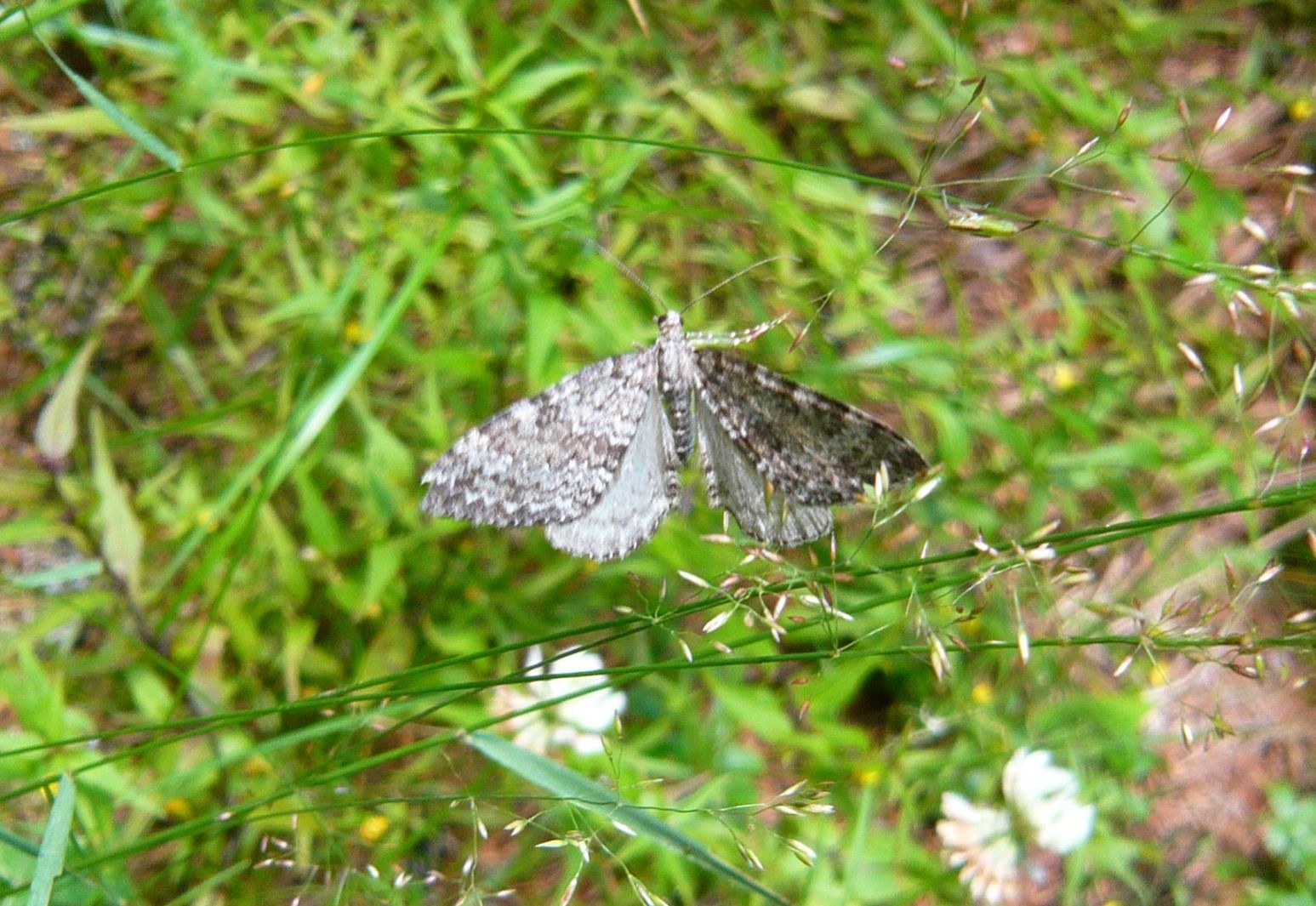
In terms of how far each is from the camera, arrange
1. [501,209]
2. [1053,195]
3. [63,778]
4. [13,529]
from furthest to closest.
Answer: [1053,195]
[13,529]
[501,209]
[63,778]

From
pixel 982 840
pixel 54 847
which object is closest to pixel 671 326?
pixel 54 847

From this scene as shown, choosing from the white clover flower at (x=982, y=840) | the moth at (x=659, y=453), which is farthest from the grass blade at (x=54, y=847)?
the white clover flower at (x=982, y=840)

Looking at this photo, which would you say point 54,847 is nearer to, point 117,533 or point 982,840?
point 117,533

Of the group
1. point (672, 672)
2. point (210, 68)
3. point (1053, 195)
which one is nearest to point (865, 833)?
point (672, 672)

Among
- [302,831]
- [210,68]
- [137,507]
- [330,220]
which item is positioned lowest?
[302,831]

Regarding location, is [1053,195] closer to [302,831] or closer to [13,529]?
[302,831]

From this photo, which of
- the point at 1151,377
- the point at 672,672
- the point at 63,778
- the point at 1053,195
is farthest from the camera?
the point at 1053,195

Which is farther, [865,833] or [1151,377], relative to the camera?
[1151,377]
